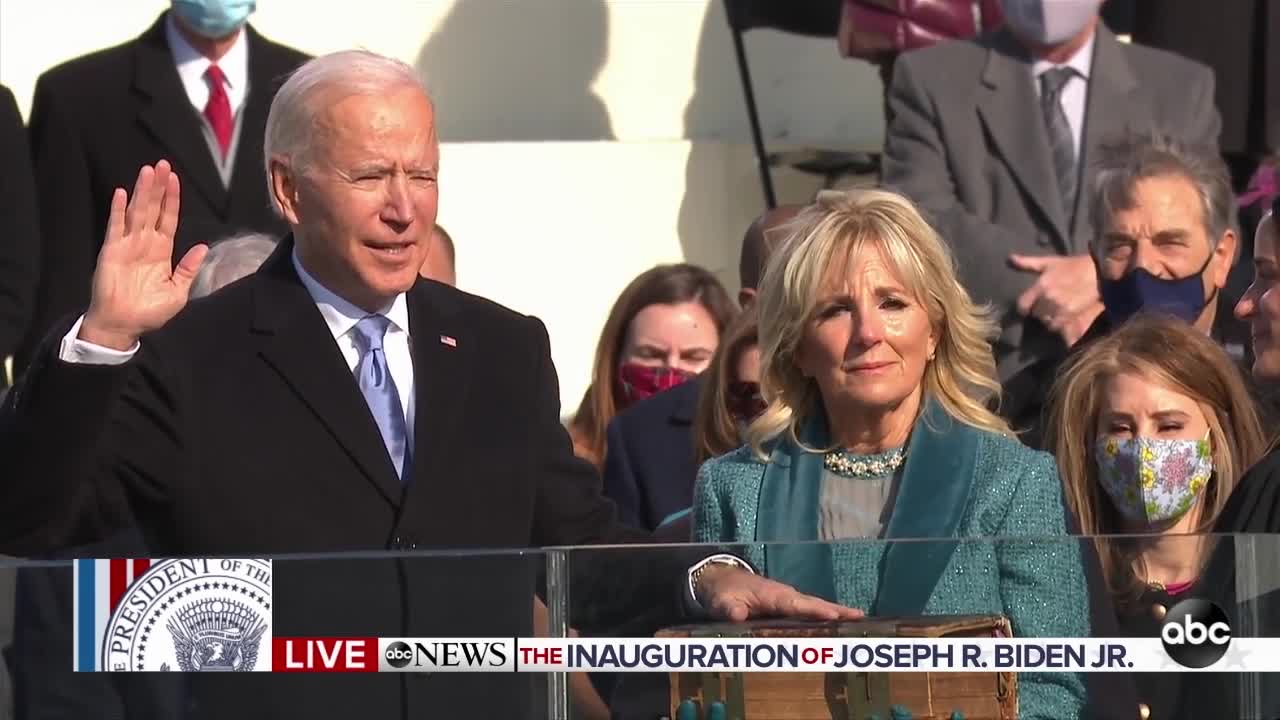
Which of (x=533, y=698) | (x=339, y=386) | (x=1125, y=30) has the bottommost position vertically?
(x=533, y=698)

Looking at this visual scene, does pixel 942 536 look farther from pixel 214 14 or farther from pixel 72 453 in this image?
pixel 214 14

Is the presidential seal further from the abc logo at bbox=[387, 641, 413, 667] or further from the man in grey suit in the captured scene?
the man in grey suit

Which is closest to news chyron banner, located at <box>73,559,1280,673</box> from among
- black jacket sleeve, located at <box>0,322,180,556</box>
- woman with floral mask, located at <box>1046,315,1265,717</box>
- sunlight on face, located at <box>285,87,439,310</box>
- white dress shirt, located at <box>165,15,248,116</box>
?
black jacket sleeve, located at <box>0,322,180,556</box>

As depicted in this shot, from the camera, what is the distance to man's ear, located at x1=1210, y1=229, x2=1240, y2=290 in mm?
5648

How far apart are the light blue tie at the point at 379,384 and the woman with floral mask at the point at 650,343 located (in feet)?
7.48

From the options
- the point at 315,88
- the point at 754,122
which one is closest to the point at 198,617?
the point at 315,88

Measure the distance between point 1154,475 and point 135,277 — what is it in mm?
1969

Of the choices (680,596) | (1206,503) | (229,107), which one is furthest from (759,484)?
(229,107)

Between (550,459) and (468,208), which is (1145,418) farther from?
(468,208)

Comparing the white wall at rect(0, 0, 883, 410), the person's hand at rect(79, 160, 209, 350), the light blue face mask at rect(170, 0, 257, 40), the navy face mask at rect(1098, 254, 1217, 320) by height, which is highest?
the white wall at rect(0, 0, 883, 410)

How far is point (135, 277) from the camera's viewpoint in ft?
11.4

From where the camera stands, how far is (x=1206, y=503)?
173 inches

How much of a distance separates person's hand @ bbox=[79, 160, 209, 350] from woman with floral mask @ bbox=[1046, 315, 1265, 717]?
68.1 inches

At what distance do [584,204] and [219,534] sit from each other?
401 centimetres
